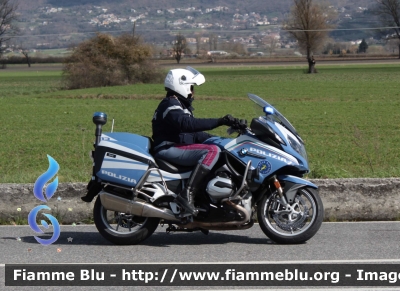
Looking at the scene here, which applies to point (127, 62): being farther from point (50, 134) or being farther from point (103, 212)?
point (103, 212)

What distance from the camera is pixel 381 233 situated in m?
8.04

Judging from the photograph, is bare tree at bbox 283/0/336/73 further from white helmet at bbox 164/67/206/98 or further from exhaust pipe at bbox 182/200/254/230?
exhaust pipe at bbox 182/200/254/230

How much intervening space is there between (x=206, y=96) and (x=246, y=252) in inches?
1477

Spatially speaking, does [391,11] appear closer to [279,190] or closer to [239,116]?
[239,116]

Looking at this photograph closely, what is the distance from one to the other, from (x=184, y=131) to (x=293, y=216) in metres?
1.35

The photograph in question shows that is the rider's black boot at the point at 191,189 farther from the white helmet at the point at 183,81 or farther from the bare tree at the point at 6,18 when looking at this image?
the bare tree at the point at 6,18

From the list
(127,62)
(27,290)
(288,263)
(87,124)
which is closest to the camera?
(27,290)

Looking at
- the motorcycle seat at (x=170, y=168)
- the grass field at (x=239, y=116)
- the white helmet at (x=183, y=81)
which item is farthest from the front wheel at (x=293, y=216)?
the grass field at (x=239, y=116)

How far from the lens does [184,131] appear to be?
24.7 ft

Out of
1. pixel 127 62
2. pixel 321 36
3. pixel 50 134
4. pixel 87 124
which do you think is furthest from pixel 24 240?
pixel 321 36

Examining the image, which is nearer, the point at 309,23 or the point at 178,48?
the point at 309,23

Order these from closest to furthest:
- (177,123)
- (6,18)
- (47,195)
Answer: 1. (177,123)
2. (47,195)
3. (6,18)

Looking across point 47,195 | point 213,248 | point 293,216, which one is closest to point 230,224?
point 213,248

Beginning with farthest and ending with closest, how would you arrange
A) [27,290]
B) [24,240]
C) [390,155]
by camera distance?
[390,155] → [24,240] → [27,290]
